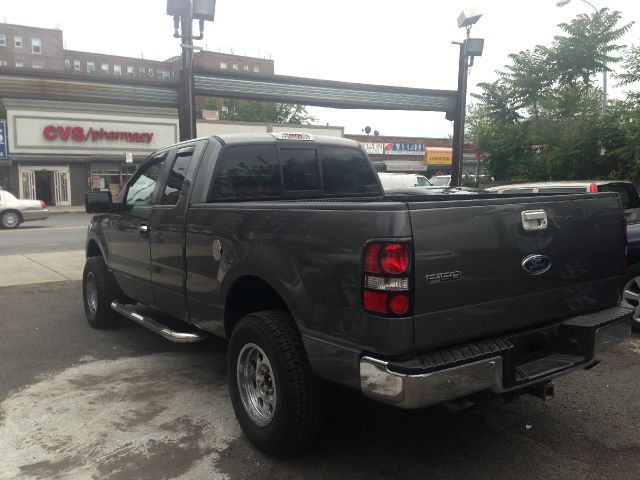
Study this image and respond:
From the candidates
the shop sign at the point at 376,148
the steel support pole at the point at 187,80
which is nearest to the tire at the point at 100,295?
the steel support pole at the point at 187,80

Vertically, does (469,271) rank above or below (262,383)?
above

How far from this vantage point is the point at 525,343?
2949 mm

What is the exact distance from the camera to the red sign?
104 feet

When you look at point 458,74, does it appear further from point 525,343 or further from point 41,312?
point 525,343

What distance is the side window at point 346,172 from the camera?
4.73 meters

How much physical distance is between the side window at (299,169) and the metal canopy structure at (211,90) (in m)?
5.83

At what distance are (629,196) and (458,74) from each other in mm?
5246

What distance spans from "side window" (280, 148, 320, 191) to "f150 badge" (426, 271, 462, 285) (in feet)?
6.95

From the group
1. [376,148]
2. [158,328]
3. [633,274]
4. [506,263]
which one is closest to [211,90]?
[158,328]

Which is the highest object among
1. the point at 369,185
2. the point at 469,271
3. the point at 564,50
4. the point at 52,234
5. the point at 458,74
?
the point at 564,50

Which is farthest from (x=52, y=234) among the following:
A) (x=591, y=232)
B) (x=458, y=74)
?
(x=591, y=232)

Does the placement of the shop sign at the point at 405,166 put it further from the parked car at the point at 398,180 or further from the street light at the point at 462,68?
the street light at the point at 462,68

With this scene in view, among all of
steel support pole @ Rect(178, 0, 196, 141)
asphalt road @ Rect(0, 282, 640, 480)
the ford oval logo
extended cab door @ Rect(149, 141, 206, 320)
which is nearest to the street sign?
steel support pole @ Rect(178, 0, 196, 141)

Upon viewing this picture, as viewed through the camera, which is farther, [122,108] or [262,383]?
[122,108]
